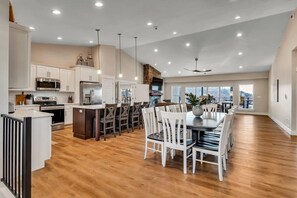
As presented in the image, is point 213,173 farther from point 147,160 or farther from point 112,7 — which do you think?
point 112,7

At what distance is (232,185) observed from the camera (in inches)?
99.1

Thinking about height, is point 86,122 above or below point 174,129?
below

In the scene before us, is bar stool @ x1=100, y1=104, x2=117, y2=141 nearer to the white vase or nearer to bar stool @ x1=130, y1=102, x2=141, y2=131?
bar stool @ x1=130, y1=102, x2=141, y2=131

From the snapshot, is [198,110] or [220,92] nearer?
[198,110]

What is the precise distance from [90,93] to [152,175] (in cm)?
531

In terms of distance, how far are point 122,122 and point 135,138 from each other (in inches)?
38.9

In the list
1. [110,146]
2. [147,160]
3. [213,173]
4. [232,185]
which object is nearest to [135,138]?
[110,146]

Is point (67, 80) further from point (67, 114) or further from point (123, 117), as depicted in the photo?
point (123, 117)

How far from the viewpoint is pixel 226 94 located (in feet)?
42.1

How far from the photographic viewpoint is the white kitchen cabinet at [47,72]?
584cm

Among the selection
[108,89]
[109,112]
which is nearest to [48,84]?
[108,89]

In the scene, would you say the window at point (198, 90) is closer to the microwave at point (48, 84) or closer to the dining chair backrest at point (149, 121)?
the microwave at point (48, 84)

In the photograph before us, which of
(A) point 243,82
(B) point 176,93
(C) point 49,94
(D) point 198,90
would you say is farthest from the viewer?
(B) point 176,93

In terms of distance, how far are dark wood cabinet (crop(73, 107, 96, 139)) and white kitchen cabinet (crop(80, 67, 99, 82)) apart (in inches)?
86.4
